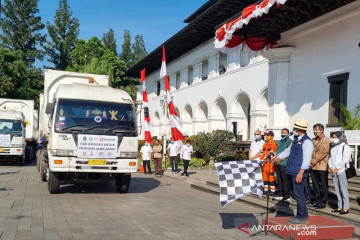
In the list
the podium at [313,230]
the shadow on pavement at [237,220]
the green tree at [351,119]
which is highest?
the green tree at [351,119]

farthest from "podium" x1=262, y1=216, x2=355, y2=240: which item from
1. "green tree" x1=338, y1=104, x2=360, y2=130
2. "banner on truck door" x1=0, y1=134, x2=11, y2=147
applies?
"banner on truck door" x1=0, y1=134, x2=11, y2=147

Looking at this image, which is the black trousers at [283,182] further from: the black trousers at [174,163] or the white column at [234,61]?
the white column at [234,61]

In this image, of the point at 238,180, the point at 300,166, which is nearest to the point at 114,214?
the point at 238,180

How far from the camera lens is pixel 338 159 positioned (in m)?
8.16

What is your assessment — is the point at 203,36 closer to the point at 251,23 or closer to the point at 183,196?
the point at 251,23

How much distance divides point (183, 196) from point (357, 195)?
4.94 metres

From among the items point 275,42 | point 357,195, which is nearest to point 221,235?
point 357,195

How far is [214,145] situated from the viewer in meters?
22.6

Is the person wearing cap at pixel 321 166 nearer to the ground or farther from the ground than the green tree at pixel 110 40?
nearer to the ground

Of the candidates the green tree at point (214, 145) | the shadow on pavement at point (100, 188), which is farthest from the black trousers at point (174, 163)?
the shadow on pavement at point (100, 188)

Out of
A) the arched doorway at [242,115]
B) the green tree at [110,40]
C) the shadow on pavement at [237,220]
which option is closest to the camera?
the shadow on pavement at [237,220]

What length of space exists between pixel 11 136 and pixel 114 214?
13042mm

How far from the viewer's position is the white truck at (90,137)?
10359mm

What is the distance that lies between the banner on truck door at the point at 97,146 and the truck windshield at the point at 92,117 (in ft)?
0.72
